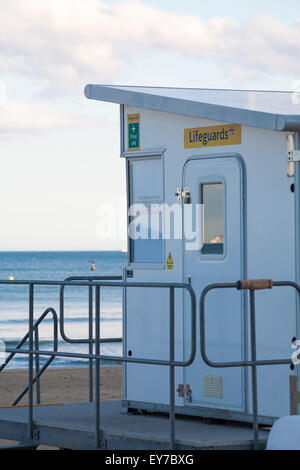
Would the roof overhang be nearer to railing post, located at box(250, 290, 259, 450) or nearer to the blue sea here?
railing post, located at box(250, 290, 259, 450)

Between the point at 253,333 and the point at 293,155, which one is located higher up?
the point at 293,155

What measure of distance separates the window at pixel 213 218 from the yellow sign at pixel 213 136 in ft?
1.06

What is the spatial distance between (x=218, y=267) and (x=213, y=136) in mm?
1000

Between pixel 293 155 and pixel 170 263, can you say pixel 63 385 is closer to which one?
pixel 170 263

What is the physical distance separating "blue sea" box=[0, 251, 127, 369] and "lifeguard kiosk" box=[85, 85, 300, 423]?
1467 cm

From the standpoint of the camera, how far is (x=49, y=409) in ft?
24.6

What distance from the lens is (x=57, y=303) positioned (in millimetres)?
40875

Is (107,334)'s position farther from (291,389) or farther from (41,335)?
(291,389)

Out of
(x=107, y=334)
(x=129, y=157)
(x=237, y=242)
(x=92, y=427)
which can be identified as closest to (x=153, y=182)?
(x=129, y=157)

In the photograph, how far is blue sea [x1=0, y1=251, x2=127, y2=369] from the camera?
25283 mm

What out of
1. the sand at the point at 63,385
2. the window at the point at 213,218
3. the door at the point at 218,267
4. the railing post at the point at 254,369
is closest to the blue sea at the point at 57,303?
the sand at the point at 63,385

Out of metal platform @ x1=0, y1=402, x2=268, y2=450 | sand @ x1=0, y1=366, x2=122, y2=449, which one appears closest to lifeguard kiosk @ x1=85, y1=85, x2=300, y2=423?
metal platform @ x1=0, y1=402, x2=268, y2=450

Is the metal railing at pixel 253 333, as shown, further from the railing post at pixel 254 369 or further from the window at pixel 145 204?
the window at pixel 145 204

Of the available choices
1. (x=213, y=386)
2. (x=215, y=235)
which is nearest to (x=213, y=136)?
(x=215, y=235)
